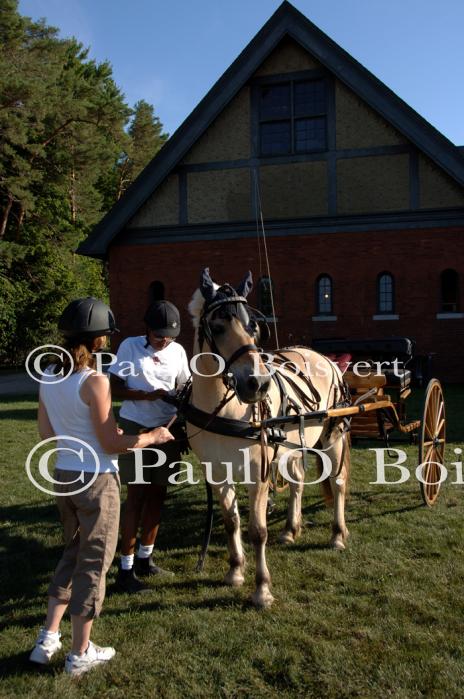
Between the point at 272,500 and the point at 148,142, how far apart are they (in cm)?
4114

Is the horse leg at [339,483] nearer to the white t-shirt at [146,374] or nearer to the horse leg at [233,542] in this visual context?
the horse leg at [233,542]

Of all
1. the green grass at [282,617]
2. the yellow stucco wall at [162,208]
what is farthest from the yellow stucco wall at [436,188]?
the green grass at [282,617]

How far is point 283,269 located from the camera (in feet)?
58.2

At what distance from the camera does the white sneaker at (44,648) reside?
3.22 metres

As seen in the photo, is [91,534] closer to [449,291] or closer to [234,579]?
[234,579]

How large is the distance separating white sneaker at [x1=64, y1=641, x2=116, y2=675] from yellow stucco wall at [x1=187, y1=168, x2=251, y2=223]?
15.5 metres

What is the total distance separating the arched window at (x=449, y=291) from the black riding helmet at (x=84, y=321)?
15.6 m

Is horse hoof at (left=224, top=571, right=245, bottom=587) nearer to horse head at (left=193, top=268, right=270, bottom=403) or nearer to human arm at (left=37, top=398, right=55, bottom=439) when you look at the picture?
horse head at (left=193, top=268, right=270, bottom=403)

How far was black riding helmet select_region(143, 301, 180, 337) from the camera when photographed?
4066 millimetres

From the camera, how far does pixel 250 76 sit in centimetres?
1680

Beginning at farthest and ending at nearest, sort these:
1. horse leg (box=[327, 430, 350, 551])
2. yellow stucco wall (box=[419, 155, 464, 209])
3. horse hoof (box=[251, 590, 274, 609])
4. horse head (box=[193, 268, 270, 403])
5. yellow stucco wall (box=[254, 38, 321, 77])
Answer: yellow stucco wall (box=[254, 38, 321, 77]) → yellow stucco wall (box=[419, 155, 464, 209]) → horse leg (box=[327, 430, 350, 551]) → horse hoof (box=[251, 590, 274, 609]) → horse head (box=[193, 268, 270, 403])

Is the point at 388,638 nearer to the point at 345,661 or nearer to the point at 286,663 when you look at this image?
the point at 345,661

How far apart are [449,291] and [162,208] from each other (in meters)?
9.10

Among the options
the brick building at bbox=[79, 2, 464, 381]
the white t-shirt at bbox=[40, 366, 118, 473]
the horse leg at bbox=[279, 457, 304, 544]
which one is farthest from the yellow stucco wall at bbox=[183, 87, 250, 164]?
the white t-shirt at bbox=[40, 366, 118, 473]
